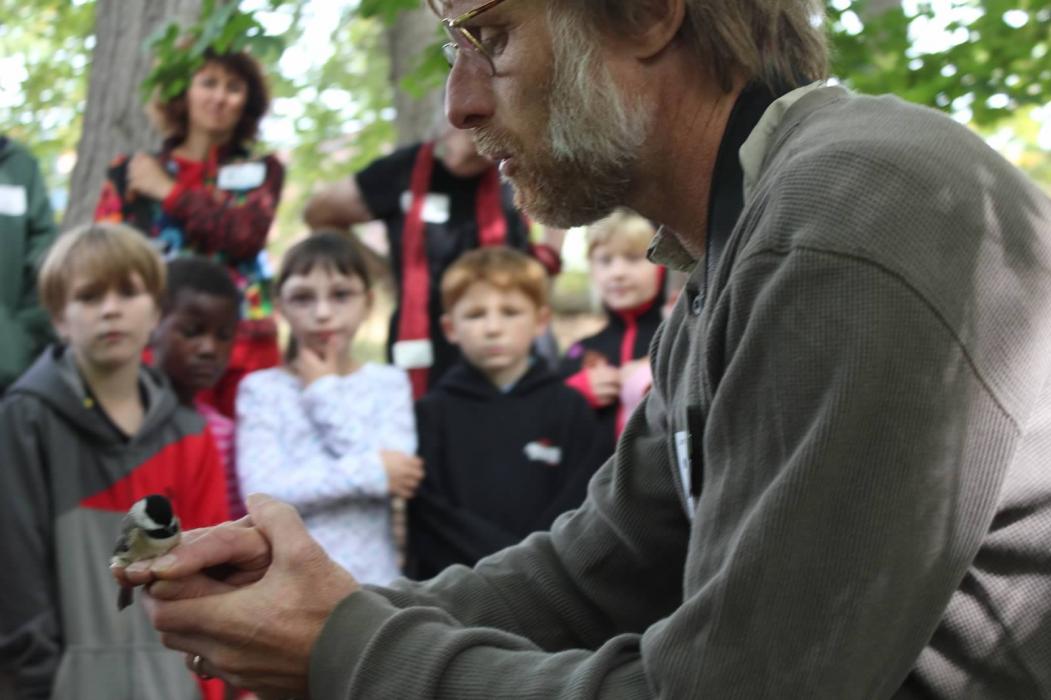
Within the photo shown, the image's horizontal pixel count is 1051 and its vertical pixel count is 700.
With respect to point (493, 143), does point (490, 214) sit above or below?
below

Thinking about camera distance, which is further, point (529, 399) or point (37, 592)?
point (529, 399)

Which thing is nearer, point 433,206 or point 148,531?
point 148,531

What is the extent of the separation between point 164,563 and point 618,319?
148 inches

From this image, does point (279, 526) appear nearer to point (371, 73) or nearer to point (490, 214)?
point (490, 214)

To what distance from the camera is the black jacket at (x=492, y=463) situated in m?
4.84

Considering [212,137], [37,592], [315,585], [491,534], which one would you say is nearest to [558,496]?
[491,534]

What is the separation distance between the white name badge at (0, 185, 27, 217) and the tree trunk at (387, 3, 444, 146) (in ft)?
11.9

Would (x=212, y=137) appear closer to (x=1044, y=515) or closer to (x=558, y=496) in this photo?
(x=558, y=496)

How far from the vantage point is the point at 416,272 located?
18.5ft

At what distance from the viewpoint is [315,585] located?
198 centimetres

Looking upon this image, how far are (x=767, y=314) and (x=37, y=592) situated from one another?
309 centimetres

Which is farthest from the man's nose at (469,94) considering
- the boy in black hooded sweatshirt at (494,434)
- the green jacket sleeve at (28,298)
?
the green jacket sleeve at (28,298)

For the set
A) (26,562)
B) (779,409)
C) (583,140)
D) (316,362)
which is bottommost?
(26,562)

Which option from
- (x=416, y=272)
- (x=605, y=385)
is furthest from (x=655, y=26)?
(x=416, y=272)
